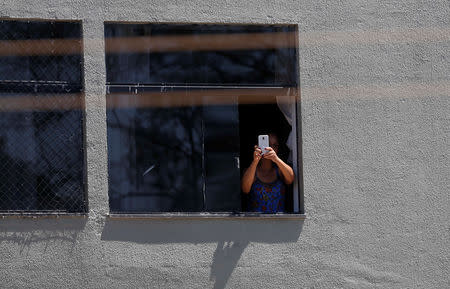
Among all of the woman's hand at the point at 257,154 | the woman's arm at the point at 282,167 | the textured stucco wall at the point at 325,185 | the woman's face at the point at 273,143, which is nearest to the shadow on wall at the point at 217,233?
the textured stucco wall at the point at 325,185

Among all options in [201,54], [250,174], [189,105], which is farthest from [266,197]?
[201,54]

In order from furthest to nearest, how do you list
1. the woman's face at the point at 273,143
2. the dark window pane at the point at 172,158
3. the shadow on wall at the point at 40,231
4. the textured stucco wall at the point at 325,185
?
1. the woman's face at the point at 273,143
2. the dark window pane at the point at 172,158
3. the textured stucco wall at the point at 325,185
4. the shadow on wall at the point at 40,231

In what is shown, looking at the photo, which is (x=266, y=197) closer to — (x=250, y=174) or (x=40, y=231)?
(x=250, y=174)

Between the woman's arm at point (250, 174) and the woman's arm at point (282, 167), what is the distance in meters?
0.09

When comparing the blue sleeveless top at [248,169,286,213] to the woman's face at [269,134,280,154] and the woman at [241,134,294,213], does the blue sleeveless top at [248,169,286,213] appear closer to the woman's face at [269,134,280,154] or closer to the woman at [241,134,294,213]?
the woman at [241,134,294,213]

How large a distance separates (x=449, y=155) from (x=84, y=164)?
3573mm

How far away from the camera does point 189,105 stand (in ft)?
33.3

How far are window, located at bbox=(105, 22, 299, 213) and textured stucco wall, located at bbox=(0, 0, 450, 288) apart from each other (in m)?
0.18

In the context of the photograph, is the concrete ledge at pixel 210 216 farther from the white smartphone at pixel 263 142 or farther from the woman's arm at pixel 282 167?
the white smartphone at pixel 263 142

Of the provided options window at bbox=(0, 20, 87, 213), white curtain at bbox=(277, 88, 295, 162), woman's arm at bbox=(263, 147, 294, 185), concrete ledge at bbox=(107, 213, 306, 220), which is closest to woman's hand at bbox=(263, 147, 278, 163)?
woman's arm at bbox=(263, 147, 294, 185)

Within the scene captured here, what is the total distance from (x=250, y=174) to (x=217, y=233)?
645 mm

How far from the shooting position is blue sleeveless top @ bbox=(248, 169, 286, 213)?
10180mm

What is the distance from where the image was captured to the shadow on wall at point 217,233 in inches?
384

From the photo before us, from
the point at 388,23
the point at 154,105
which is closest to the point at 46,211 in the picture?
the point at 154,105
